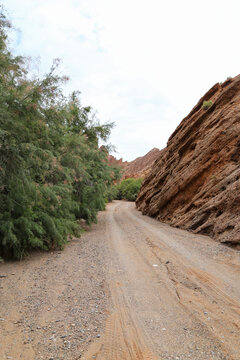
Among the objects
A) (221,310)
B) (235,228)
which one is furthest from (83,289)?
(235,228)

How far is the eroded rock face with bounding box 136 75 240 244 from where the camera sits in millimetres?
10602

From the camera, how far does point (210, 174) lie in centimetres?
1375

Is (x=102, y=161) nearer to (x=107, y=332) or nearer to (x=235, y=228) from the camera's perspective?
(x=235, y=228)

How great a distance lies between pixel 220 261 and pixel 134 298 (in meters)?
3.75

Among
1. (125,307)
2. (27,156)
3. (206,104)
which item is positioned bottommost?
(125,307)

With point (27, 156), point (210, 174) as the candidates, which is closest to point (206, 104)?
point (210, 174)

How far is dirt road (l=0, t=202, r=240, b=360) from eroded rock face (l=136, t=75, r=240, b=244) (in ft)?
9.66

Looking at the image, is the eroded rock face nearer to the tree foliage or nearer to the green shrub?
the green shrub

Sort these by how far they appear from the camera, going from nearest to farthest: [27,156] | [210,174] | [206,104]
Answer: [27,156], [210,174], [206,104]

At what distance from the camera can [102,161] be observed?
15914 mm

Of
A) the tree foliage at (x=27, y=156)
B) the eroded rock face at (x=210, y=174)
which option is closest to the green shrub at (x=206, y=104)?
the eroded rock face at (x=210, y=174)

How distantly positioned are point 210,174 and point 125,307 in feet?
35.5

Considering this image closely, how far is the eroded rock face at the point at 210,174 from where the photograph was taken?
1060 cm

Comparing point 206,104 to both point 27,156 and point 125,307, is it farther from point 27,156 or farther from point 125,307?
point 125,307
